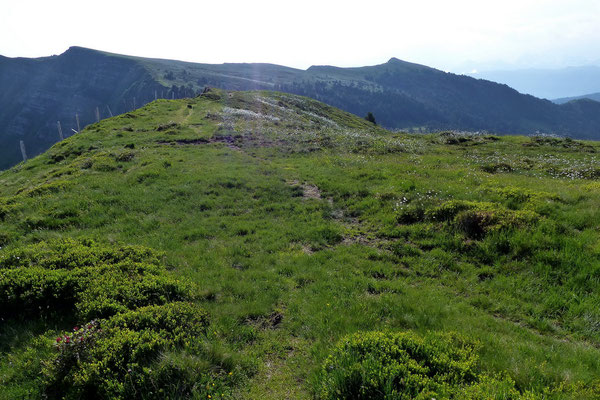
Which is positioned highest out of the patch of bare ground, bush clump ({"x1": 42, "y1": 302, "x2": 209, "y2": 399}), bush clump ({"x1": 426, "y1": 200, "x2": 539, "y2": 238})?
bush clump ({"x1": 426, "y1": 200, "x2": 539, "y2": 238})

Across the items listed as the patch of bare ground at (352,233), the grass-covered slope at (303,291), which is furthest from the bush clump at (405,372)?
the patch of bare ground at (352,233)

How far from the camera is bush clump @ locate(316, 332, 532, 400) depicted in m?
4.54

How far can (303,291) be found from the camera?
8.80 m

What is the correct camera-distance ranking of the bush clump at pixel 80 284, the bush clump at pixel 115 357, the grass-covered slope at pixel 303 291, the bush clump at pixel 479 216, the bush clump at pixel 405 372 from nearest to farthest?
the bush clump at pixel 405 372, the bush clump at pixel 115 357, the grass-covered slope at pixel 303 291, the bush clump at pixel 80 284, the bush clump at pixel 479 216

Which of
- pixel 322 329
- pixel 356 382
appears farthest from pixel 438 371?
pixel 322 329

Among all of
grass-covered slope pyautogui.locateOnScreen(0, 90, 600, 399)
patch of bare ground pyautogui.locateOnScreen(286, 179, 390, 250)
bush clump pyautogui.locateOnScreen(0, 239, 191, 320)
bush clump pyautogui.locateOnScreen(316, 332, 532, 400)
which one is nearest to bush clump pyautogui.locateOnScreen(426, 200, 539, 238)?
grass-covered slope pyautogui.locateOnScreen(0, 90, 600, 399)

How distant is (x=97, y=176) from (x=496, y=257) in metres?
24.0

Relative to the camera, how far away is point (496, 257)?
379 inches

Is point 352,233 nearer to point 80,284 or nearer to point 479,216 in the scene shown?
point 479,216

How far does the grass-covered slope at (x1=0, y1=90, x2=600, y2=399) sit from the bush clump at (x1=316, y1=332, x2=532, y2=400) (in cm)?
3

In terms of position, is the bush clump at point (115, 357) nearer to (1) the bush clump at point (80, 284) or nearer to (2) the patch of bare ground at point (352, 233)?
(1) the bush clump at point (80, 284)

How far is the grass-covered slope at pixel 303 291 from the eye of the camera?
17.3 ft

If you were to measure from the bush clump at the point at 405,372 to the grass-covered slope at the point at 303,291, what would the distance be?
0.03m

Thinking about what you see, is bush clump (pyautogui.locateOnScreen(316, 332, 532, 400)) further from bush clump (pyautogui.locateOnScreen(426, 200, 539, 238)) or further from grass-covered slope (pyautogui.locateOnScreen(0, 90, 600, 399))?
bush clump (pyautogui.locateOnScreen(426, 200, 539, 238))
